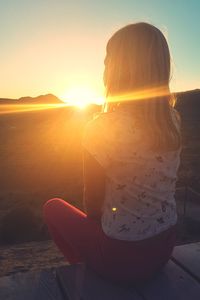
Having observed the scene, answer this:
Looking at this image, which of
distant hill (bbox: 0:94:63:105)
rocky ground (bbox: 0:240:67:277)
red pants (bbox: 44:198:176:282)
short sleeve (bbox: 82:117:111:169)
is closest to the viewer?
short sleeve (bbox: 82:117:111:169)

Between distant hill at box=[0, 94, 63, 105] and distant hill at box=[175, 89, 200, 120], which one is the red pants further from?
distant hill at box=[0, 94, 63, 105]

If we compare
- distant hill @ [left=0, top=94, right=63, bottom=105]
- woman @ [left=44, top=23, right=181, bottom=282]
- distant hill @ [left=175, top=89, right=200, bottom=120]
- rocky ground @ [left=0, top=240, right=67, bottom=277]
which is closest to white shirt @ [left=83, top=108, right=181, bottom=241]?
woman @ [left=44, top=23, right=181, bottom=282]

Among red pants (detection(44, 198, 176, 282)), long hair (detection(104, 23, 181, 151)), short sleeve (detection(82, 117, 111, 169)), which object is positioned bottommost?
red pants (detection(44, 198, 176, 282))

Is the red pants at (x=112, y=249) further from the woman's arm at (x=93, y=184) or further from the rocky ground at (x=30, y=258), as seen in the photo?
the rocky ground at (x=30, y=258)

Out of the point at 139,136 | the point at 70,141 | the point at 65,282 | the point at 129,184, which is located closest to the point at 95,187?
the point at 129,184

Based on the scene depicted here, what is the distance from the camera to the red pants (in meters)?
2.12

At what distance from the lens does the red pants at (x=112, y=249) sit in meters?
2.12

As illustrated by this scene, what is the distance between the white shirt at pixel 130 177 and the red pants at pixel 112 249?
50mm

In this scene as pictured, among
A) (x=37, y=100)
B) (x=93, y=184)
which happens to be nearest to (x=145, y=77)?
(x=93, y=184)

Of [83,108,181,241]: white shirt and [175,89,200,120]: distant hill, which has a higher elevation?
[83,108,181,241]: white shirt

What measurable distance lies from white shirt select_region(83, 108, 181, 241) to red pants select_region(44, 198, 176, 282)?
5 cm

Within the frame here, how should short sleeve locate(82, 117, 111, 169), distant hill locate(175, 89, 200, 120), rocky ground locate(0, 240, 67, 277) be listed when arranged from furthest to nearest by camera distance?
distant hill locate(175, 89, 200, 120) → rocky ground locate(0, 240, 67, 277) → short sleeve locate(82, 117, 111, 169)

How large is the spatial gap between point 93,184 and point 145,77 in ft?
1.83

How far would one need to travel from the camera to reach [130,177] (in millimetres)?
2010
